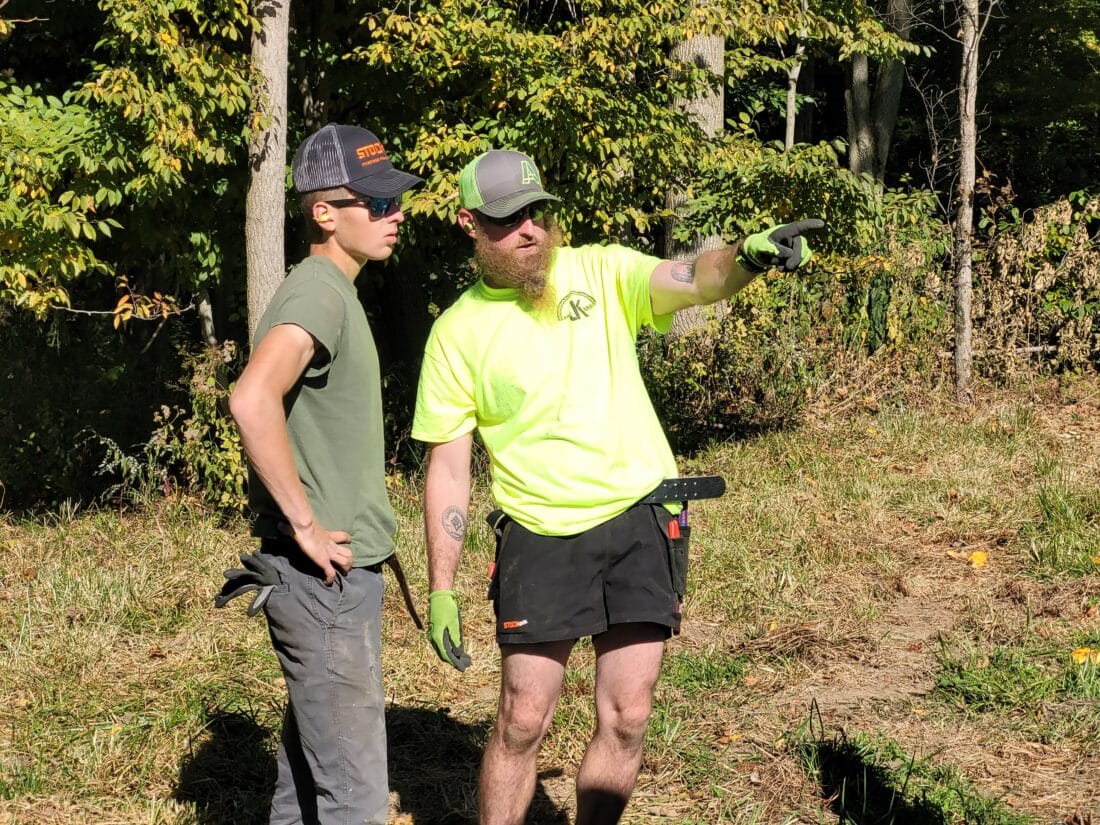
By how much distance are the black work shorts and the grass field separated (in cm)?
116

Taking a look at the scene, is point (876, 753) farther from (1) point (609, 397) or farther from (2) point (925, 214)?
(2) point (925, 214)

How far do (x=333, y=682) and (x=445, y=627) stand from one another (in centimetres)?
60

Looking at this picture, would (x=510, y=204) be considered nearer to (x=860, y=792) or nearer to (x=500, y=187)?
(x=500, y=187)

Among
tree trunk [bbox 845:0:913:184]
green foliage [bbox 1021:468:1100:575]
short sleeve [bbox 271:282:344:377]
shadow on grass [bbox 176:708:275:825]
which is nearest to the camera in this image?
short sleeve [bbox 271:282:344:377]

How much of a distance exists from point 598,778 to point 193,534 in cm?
473

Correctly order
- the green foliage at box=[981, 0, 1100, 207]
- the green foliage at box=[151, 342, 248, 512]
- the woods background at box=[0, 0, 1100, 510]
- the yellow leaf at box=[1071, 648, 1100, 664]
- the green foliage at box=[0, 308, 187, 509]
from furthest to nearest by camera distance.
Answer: the green foliage at box=[981, 0, 1100, 207] < the green foliage at box=[0, 308, 187, 509] < the green foliage at box=[151, 342, 248, 512] < the woods background at box=[0, 0, 1100, 510] < the yellow leaf at box=[1071, 648, 1100, 664]

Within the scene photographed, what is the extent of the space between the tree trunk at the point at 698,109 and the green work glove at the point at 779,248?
22.0 ft

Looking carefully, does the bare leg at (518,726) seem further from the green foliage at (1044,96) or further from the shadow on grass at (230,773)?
the green foliage at (1044,96)

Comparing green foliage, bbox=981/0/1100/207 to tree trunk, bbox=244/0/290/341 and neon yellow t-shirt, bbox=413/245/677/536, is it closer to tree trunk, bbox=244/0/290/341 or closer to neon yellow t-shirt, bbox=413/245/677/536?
tree trunk, bbox=244/0/290/341

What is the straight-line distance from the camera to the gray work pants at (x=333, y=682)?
9.95 ft

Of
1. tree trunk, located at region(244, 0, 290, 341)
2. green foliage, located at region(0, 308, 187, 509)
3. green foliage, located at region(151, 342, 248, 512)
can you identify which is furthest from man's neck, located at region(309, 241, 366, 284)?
green foliage, located at region(0, 308, 187, 509)

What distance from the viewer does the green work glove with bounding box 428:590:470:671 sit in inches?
141

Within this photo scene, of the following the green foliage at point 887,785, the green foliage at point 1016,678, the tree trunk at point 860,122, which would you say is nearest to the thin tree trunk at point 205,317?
the green foliage at point 1016,678

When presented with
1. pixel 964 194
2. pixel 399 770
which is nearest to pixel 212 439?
pixel 399 770
